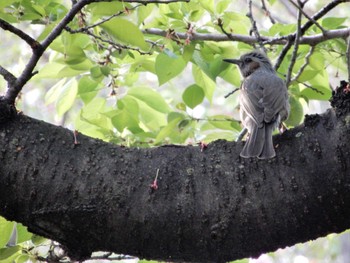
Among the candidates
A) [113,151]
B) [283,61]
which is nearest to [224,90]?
[283,61]

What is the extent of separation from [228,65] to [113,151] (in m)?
1.09

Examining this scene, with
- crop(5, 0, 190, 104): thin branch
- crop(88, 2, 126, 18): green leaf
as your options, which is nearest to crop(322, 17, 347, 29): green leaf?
crop(5, 0, 190, 104): thin branch

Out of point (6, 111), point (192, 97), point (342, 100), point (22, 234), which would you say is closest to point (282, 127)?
point (192, 97)

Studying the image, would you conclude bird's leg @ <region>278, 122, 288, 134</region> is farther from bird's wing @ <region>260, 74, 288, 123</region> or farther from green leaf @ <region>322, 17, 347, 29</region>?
green leaf @ <region>322, 17, 347, 29</region>

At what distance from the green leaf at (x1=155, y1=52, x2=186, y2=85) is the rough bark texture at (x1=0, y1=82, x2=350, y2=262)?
711 millimetres

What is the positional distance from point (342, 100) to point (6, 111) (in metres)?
1.27

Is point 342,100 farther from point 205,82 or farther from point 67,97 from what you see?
point 67,97

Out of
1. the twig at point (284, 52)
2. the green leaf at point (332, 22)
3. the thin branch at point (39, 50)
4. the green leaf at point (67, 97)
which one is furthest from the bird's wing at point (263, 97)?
the thin branch at point (39, 50)

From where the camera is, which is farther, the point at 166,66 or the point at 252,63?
the point at 252,63

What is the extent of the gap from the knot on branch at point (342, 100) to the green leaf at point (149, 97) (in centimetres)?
123

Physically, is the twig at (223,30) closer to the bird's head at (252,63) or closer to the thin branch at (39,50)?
the thin branch at (39,50)

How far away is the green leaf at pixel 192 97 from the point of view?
3166 millimetres

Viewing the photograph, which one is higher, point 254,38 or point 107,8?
point 254,38

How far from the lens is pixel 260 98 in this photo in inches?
156
